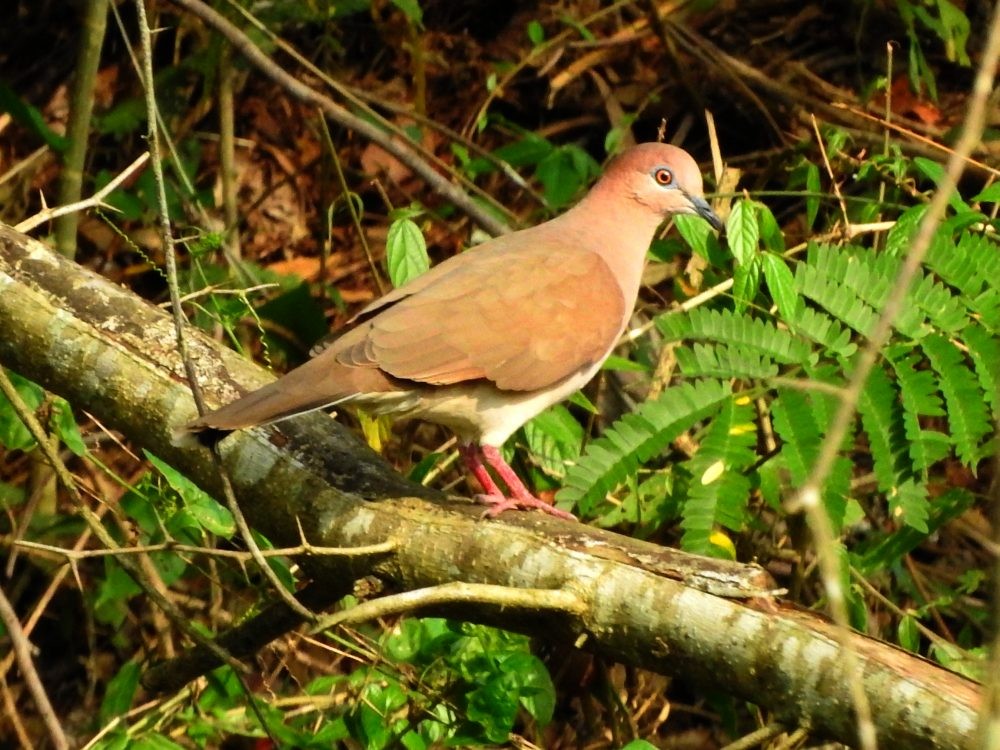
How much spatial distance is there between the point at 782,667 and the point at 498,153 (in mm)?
2647

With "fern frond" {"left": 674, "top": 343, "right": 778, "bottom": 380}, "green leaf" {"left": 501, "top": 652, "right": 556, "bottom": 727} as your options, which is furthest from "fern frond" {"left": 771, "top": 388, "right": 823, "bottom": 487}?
"green leaf" {"left": 501, "top": 652, "right": 556, "bottom": 727}

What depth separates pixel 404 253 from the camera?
3.31m

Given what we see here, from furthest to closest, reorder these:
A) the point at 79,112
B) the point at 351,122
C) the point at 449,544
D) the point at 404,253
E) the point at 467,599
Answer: the point at 79,112, the point at 351,122, the point at 404,253, the point at 449,544, the point at 467,599

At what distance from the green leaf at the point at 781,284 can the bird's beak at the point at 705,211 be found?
813 mm

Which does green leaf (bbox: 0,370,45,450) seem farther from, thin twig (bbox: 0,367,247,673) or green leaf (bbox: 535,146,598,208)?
green leaf (bbox: 535,146,598,208)

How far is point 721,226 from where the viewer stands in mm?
3766

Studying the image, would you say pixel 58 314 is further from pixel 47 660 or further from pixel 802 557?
pixel 47 660

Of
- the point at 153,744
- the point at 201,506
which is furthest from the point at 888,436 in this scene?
the point at 153,744

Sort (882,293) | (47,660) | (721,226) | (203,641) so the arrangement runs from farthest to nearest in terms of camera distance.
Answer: (47,660)
(721,226)
(882,293)
(203,641)

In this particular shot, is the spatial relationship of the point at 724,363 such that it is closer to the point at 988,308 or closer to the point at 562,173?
the point at 988,308

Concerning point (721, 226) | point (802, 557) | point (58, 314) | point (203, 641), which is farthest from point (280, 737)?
point (721, 226)

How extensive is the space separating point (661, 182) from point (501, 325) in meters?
0.95

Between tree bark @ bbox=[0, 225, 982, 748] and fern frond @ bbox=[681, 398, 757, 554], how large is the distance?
0.41 meters

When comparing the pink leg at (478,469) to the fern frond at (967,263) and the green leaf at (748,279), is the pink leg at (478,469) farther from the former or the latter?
the fern frond at (967,263)
